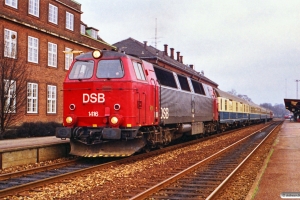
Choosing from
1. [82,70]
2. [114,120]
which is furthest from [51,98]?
[114,120]

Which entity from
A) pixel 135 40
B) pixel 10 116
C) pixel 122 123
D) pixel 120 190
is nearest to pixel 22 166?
pixel 122 123

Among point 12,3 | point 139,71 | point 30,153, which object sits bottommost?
point 30,153

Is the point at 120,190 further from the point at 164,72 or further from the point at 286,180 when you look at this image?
the point at 164,72

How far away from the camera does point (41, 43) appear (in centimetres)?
2861

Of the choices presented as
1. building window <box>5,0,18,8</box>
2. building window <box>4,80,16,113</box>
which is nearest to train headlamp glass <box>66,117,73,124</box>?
building window <box>4,80,16,113</box>

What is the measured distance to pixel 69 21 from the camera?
108 feet

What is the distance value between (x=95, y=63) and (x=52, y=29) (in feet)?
63.0

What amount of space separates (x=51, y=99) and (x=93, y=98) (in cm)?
1852

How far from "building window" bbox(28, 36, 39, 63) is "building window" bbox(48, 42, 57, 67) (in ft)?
5.50

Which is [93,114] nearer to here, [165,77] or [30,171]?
[30,171]

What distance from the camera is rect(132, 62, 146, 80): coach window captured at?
40.9 ft

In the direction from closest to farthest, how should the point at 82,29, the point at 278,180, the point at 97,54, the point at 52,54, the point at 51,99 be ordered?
the point at 278,180, the point at 97,54, the point at 51,99, the point at 52,54, the point at 82,29

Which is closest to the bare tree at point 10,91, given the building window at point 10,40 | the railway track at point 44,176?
the building window at point 10,40

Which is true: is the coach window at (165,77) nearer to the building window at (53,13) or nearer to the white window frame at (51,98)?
the white window frame at (51,98)
